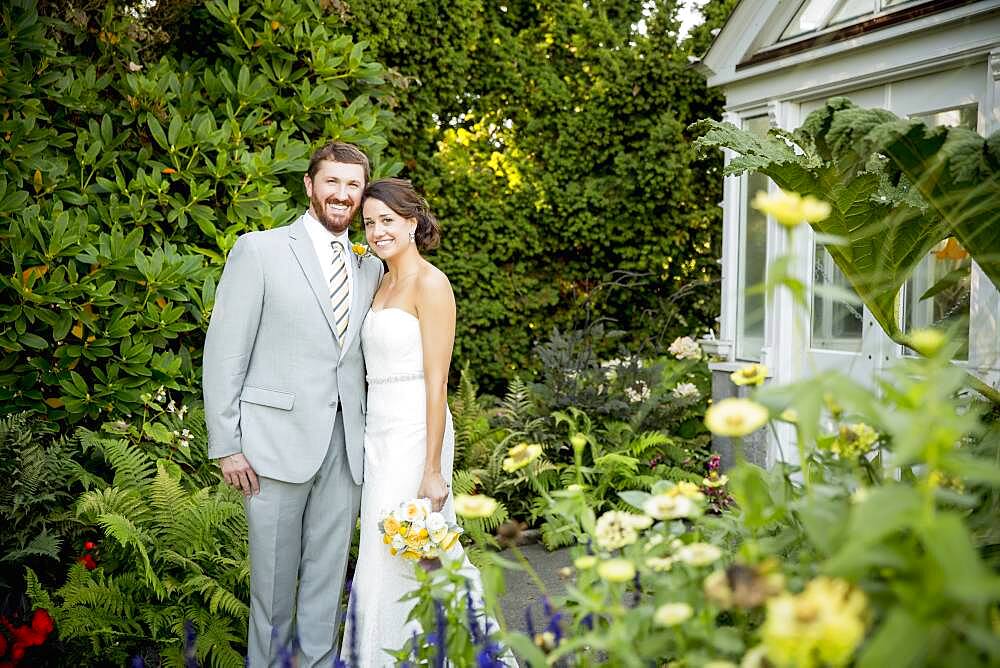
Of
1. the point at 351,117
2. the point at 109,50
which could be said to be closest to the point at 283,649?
the point at 351,117

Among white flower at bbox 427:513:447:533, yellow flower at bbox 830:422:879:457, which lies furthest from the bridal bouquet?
yellow flower at bbox 830:422:879:457

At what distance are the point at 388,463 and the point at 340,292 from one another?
2.23ft

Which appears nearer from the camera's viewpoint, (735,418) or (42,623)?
(735,418)

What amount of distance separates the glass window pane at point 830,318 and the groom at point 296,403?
353 cm

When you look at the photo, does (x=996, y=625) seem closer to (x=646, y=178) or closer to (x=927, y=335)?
(x=927, y=335)

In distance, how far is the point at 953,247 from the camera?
14.5ft

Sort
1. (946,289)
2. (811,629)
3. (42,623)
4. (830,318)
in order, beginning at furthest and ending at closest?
(830,318) < (946,289) < (42,623) < (811,629)

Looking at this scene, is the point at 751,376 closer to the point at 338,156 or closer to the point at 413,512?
the point at 413,512

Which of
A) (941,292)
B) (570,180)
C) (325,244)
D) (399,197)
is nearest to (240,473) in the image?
(325,244)

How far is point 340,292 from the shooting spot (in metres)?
3.07

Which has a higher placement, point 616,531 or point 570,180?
point 570,180

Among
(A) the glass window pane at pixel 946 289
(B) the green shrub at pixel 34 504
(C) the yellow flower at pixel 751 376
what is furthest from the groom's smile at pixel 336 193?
(A) the glass window pane at pixel 946 289

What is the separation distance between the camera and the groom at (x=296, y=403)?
9.41ft

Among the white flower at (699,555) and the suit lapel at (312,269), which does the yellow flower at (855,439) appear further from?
the suit lapel at (312,269)
